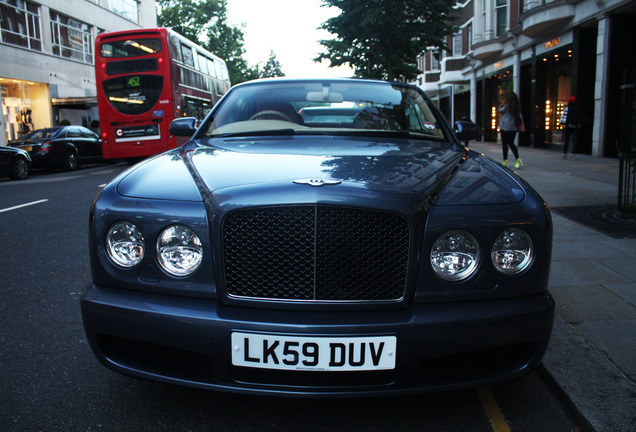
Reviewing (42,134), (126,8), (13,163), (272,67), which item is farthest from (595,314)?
(272,67)

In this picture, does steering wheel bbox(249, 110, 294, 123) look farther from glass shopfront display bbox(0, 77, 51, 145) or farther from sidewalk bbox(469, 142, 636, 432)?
glass shopfront display bbox(0, 77, 51, 145)

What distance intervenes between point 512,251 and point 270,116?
2.01 metres

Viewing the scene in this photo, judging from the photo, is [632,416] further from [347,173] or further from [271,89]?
[271,89]

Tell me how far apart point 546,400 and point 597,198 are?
20.0 feet

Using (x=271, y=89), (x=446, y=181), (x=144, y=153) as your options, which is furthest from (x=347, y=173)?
(x=144, y=153)

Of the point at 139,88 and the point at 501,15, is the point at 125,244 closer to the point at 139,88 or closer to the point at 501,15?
the point at 139,88

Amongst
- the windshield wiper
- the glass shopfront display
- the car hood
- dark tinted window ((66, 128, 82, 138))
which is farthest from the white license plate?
the glass shopfront display

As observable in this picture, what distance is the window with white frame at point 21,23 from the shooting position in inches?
961

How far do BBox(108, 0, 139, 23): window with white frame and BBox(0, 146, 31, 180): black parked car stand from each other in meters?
23.9

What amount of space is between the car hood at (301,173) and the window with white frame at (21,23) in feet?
86.6

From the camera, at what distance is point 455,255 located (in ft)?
6.73

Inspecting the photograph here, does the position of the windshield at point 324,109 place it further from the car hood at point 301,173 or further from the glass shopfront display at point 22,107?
the glass shopfront display at point 22,107

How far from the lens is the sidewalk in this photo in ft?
7.38

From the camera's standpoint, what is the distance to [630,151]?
5.89 metres
